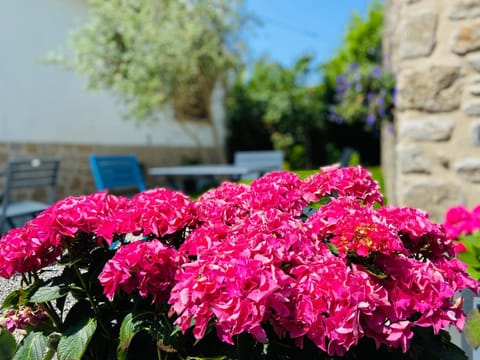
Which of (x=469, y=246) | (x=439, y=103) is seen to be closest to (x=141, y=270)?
(x=469, y=246)

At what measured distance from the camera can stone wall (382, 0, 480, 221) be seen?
2.37 metres

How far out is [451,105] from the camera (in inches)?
95.3

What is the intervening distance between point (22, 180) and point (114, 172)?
2.98 feet

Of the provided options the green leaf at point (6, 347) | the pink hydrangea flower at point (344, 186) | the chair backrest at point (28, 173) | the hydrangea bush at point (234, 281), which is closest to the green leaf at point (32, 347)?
the hydrangea bush at point (234, 281)

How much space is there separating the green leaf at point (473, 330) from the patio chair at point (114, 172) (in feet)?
11.7

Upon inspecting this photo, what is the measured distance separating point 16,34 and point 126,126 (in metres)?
2.43

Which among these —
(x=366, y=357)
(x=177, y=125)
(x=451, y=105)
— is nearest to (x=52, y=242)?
(x=366, y=357)

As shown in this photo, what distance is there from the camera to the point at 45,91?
625 cm

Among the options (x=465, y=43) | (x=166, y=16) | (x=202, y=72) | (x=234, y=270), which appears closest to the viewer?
(x=234, y=270)

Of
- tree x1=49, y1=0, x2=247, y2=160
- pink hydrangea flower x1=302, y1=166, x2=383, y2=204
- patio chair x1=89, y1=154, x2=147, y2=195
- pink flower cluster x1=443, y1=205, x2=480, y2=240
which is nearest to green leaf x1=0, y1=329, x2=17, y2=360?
pink hydrangea flower x1=302, y1=166, x2=383, y2=204

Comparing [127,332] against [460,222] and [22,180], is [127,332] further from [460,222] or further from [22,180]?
[22,180]

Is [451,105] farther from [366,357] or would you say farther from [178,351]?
[178,351]

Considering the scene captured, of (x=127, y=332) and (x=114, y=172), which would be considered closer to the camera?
(x=127, y=332)

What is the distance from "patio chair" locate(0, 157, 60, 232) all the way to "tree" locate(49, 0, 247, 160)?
8.92 feet
